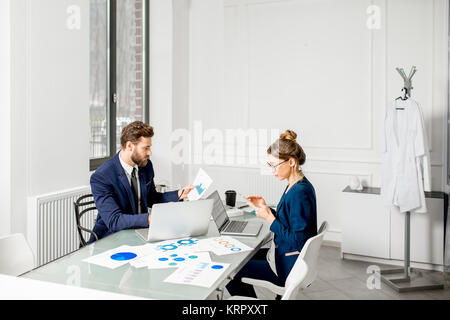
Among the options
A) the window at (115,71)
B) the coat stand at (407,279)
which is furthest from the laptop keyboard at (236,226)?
the window at (115,71)

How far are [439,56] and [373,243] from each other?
206cm

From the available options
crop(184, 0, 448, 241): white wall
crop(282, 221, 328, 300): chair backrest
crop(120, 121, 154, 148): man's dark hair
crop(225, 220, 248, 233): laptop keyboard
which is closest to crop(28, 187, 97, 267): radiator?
crop(120, 121, 154, 148): man's dark hair

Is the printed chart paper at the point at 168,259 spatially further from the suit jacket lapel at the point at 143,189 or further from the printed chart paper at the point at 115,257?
the suit jacket lapel at the point at 143,189

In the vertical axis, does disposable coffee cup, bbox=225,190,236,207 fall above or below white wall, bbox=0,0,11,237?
below

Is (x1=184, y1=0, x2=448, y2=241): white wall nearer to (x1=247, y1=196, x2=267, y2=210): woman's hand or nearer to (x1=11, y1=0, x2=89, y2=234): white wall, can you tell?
(x1=11, y1=0, x2=89, y2=234): white wall

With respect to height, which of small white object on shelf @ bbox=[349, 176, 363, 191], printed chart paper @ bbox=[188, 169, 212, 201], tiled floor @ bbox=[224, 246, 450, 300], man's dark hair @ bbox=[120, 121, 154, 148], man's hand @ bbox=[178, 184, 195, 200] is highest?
man's dark hair @ bbox=[120, 121, 154, 148]

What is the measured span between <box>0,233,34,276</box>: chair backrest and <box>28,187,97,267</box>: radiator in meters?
0.92

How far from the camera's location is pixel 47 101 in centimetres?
293

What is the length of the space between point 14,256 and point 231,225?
118 cm

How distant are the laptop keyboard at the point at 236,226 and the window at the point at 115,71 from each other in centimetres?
201

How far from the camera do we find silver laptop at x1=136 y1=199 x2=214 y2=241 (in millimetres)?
1906

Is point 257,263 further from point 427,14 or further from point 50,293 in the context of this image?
point 427,14

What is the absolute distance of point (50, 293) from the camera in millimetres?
1334

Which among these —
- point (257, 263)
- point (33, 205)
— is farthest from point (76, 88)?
point (257, 263)
